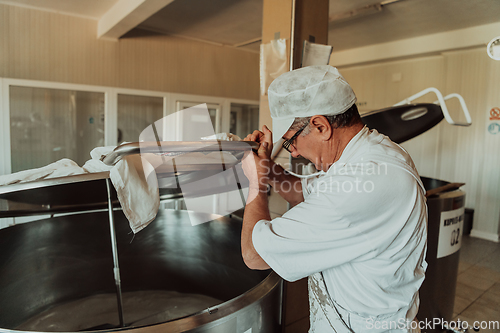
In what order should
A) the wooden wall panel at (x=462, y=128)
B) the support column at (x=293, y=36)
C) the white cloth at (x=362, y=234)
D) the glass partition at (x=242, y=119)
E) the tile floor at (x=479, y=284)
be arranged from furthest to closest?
the glass partition at (x=242, y=119) < the wooden wall panel at (x=462, y=128) < the tile floor at (x=479, y=284) < the support column at (x=293, y=36) < the white cloth at (x=362, y=234)

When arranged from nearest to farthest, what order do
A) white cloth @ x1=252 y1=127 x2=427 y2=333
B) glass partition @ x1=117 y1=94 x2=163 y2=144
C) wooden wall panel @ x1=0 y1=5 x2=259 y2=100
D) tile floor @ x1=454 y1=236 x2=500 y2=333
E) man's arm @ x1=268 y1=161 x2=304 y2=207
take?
1. white cloth @ x1=252 y1=127 x2=427 y2=333
2. man's arm @ x1=268 y1=161 x2=304 y2=207
3. tile floor @ x1=454 y1=236 x2=500 y2=333
4. wooden wall panel @ x1=0 y1=5 x2=259 y2=100
5. glass partition @ x1=117 y1=94 x2=163 y2=144

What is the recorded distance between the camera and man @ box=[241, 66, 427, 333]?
2.75 feet

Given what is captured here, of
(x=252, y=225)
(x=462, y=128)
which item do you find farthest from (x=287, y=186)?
(x=462, y=128)

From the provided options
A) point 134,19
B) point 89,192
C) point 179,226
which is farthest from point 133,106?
point 89,192

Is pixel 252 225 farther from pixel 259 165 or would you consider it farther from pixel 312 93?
pixel 312 93

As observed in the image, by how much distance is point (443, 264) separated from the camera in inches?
80.3

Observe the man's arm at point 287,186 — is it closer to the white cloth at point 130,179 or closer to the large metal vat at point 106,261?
the large metal vat at point 106,261

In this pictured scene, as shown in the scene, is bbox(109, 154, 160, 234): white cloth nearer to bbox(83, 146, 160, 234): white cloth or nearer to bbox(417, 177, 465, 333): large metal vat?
bbox(83, 146, 160, 234): white cloth

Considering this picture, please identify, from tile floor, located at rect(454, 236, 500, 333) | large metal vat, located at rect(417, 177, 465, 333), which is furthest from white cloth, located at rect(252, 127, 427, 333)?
tile floor, located at rect(454, 236, 500, 333)

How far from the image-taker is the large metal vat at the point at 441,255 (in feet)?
6.36

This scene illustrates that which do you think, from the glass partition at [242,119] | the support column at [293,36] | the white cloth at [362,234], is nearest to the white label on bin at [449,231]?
the support column at [293,36]

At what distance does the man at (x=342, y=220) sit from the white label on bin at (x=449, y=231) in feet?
3.71

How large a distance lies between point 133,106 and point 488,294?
16.9 feet

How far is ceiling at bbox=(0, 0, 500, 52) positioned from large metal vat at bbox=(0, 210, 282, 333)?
2873 mm
